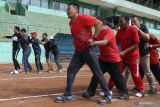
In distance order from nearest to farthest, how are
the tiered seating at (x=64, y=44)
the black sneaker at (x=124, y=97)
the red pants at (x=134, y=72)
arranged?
the black sneaker at (x=124, y=97) → the red pants at (x=134, y=72) → the tiered seating at (x=64, y=44)

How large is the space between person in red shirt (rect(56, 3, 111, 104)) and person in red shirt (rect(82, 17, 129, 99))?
26cm

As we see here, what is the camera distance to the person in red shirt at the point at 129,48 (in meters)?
9.66

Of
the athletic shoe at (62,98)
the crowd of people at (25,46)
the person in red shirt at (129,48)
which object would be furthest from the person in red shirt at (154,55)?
the crowd of people at (25,46)

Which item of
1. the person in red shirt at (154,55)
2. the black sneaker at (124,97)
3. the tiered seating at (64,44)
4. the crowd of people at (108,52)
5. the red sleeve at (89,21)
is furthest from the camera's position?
the tiered seating at (64,44)

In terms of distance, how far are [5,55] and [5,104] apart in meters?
19.7

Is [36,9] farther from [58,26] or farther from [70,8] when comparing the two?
[70,8]

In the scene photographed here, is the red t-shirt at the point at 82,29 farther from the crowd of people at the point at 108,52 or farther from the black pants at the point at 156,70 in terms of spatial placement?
the black pants at the point at 156,70

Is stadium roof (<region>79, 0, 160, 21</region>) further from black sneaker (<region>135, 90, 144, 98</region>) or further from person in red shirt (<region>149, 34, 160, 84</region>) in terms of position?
black sneaker (<region>135, 90, 144, 98</region>)

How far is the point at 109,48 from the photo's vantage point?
9117mm

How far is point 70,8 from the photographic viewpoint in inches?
341

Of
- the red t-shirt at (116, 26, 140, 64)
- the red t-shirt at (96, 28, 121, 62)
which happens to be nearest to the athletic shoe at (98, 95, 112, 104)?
the red t-shirt at (96, 28, 121, 62)

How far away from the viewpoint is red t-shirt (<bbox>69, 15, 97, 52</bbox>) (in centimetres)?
850

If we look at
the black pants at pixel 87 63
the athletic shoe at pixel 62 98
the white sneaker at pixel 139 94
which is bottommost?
the white sneaker at pixel 139 94

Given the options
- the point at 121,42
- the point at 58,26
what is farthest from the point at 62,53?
the point at 121,42
